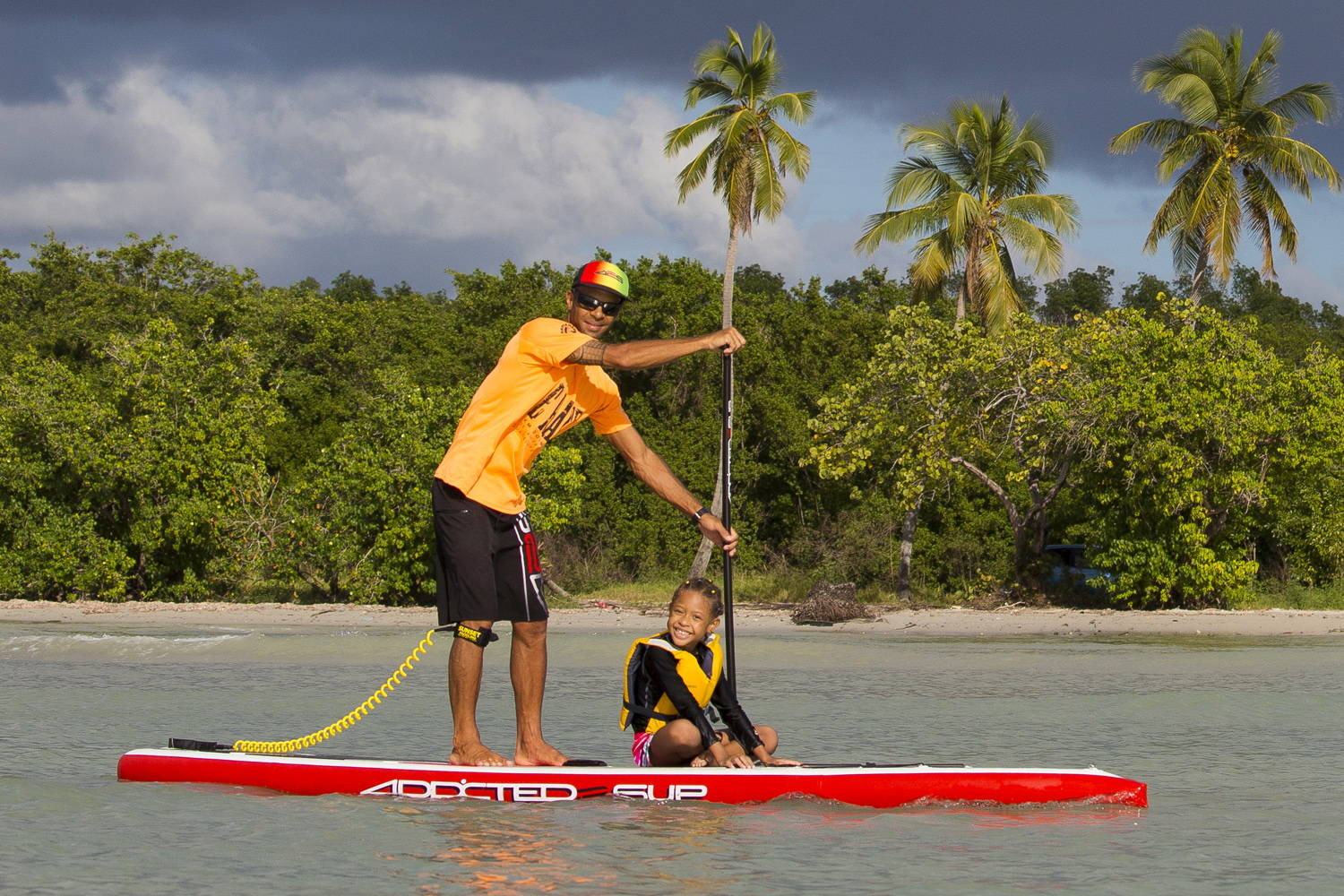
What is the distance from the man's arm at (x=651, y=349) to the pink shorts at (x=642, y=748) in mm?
1672

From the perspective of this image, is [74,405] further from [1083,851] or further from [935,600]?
[1083,851]

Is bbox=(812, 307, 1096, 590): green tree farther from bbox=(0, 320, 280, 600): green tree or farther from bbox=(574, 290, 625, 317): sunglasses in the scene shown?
bbox=(574, 290, 625, 317): sunglasses

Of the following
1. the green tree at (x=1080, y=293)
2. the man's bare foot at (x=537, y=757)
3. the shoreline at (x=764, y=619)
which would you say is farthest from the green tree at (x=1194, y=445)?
the green tree at (x=1080, y=293)

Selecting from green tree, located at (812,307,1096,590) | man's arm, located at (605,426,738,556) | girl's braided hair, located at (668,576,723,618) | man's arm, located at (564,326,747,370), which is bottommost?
girl's braided hair, located at (668,576,723,618)

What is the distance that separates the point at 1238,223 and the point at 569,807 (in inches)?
936

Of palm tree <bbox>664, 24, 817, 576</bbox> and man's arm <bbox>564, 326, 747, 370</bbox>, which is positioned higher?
palm tree <bbox>664, 24, 817, 576</bbox>

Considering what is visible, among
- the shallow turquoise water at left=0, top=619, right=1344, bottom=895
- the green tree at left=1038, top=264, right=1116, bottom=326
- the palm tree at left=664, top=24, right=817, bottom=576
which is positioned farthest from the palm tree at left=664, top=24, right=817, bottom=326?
the green tree at left=1038, top=264, right=1116, bottom=326

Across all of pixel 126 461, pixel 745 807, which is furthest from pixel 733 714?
pixel 126 461

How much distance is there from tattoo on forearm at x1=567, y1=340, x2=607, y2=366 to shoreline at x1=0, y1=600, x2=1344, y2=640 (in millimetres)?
13821

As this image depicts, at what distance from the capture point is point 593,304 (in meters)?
5.96

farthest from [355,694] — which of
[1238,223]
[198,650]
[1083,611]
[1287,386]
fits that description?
[1238,223]

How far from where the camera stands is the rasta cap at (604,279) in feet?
19.5

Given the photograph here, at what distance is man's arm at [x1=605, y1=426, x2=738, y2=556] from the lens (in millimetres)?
5895

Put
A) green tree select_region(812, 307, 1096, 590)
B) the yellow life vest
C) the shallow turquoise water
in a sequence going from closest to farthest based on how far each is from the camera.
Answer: the shallow turquoise water < the yellow life vest < green tree select_region(812, 307, 1096, 590)
